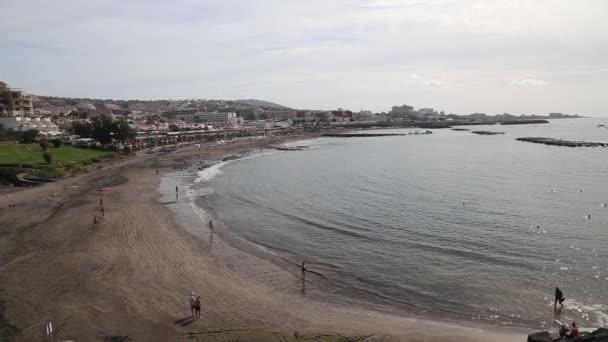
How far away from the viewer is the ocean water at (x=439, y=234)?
16438mm

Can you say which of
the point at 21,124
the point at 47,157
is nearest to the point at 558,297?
the point at 47,157

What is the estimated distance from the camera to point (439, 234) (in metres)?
24.9

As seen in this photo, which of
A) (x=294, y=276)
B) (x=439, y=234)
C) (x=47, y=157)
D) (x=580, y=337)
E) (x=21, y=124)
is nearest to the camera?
(x=580, y=337)

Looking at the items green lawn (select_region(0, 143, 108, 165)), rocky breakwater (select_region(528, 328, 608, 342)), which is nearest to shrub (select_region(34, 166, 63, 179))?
green lawn (select_region(0, 143, 108, 165))

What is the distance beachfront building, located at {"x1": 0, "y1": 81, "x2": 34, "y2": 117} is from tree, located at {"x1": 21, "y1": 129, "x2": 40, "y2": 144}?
11.1 metres

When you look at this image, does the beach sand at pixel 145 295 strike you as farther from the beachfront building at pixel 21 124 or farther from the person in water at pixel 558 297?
the beachfront building at pixel 21 124

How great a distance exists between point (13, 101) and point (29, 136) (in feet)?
59.1

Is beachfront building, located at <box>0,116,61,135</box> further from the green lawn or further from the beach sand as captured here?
the beach sand

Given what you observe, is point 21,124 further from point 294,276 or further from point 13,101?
point 294,276

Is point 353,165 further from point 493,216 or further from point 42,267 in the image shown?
point 42,267

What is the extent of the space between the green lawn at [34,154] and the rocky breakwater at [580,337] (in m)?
44.9

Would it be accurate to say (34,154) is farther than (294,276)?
Yes

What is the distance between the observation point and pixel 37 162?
44375mm

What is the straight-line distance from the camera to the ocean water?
647 inches
